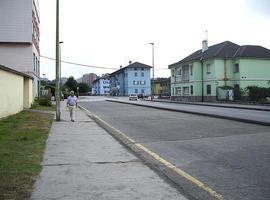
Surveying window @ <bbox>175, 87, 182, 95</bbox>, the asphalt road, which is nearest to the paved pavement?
the asphalt road

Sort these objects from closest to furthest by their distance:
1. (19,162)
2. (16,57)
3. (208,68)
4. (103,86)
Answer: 1. (19,162)
2. (16,57)
3. (208,68)
4. (103,86)

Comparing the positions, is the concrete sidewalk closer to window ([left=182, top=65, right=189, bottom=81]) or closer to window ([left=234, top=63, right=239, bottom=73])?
window ([left=234, top=63, right=239, bottom=73])

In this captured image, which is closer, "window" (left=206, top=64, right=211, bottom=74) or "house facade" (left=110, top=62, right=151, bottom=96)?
"window" (left=206, top=64, right=211, bottom=74)

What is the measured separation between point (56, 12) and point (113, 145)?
13.0 m

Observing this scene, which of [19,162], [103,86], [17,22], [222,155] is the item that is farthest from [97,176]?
[103,86]

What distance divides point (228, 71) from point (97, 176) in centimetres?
5279

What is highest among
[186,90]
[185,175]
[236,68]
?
[236,68]

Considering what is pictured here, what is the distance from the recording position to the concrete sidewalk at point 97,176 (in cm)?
646

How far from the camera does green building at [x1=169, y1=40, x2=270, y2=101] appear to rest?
5706 cm

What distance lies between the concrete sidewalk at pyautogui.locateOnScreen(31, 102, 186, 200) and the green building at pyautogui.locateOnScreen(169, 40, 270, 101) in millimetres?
45313

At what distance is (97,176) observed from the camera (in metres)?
7.82

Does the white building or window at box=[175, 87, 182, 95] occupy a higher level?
the white building

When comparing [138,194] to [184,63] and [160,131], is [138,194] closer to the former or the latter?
[160,131]

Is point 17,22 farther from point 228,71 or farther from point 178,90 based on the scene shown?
point 178,90
